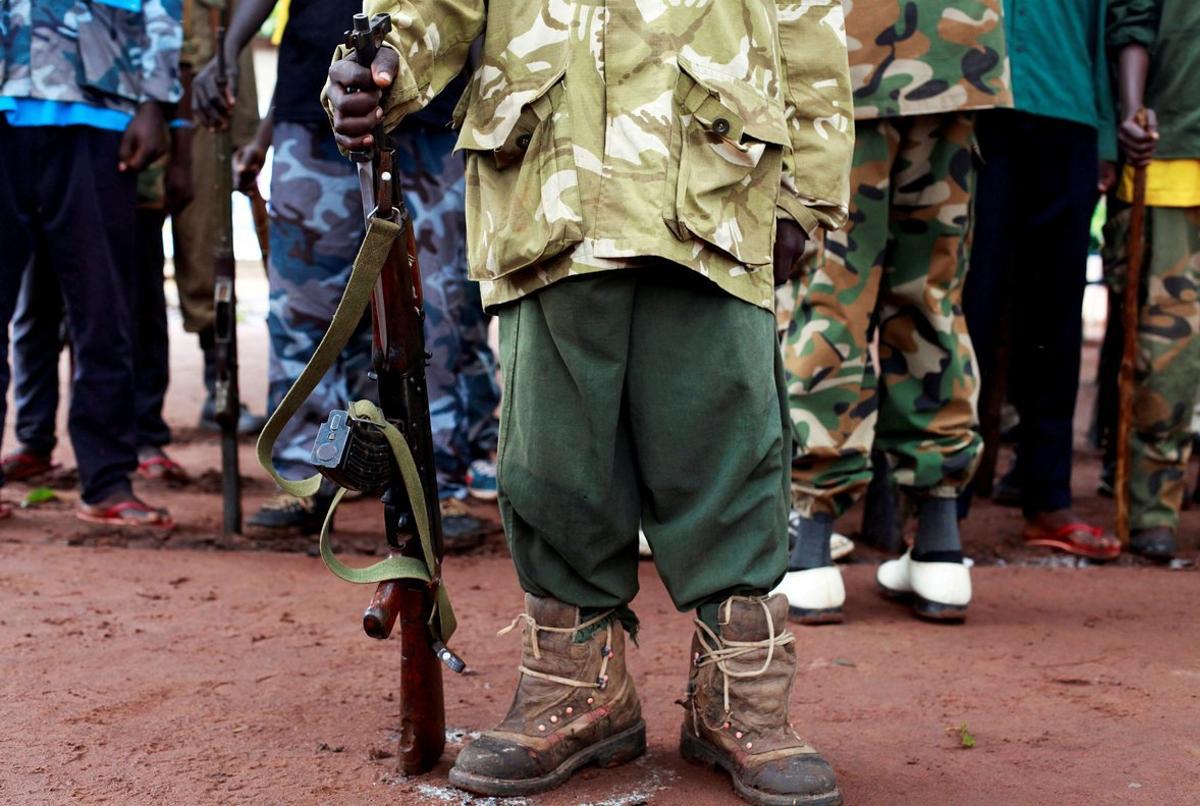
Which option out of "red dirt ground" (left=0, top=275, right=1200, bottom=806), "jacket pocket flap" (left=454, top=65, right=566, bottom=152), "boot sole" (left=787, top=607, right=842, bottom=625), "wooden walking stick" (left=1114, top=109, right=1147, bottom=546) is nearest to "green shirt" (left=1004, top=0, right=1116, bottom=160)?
"wooden walking stick" (left=1114, top=109, right=1147, bottom=546)

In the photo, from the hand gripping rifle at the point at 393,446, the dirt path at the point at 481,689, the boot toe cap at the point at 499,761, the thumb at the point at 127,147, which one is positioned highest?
the thumb at the point at 127,147

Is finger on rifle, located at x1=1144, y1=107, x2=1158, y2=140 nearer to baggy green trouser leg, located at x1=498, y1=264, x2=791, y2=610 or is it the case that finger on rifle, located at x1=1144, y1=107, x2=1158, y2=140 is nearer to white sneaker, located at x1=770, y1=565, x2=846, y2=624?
white sneaker, located at x1=770, y1=565, x2=846, y2=624

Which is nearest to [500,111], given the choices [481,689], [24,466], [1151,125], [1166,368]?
[481,689]

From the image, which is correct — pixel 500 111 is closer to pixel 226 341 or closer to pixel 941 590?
pixel 941 590

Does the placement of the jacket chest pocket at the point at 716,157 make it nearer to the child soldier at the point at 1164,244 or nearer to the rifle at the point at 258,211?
the child soldier at the point at 1164,244

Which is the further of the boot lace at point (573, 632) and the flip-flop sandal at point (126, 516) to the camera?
the flip-flop sandal at point (126, 516)

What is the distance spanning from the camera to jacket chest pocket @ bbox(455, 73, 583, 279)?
2.30m

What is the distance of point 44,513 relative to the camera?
4.94 meters

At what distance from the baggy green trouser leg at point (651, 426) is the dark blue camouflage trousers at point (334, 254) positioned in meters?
1.82

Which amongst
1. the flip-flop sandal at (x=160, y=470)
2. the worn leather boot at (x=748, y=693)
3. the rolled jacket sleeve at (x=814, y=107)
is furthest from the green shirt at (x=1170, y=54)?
the flip-flop sandal at (x=160, y=470)

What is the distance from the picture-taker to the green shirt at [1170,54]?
4.40 metres

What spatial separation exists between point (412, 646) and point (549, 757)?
0.31 meters

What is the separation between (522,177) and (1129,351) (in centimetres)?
290

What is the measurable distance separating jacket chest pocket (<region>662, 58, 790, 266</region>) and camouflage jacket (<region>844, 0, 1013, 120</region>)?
1.14 m
